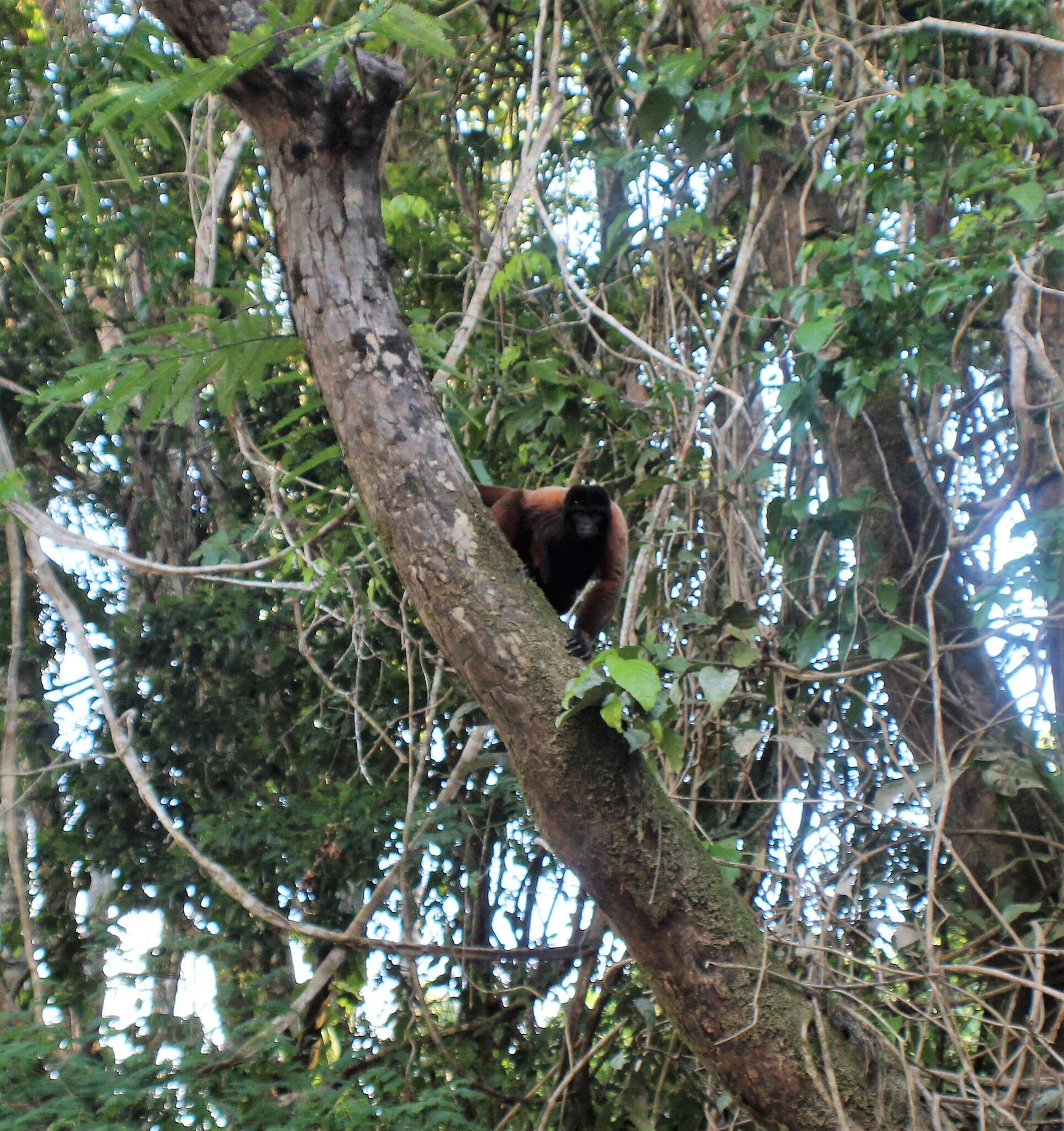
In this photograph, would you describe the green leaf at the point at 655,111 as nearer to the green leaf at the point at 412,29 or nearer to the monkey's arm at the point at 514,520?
the monkey's arm at the point at 514,520

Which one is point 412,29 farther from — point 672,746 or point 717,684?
point 717,684

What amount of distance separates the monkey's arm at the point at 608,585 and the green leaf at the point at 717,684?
985 millimetres

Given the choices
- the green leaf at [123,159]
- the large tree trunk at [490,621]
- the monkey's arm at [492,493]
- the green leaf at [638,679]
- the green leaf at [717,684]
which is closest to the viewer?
the green leaf at [638,679]

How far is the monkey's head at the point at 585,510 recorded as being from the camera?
4.90 m

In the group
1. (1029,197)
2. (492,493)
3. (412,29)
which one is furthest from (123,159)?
(1029,197)

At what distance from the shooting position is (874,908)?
437 cm

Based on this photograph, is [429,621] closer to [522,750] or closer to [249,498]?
[522,750]

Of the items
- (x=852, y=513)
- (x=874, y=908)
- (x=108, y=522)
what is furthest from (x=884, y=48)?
(x=108, y=522)

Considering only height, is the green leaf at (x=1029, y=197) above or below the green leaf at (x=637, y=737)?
above

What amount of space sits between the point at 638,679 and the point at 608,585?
2.29m

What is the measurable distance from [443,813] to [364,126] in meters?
3.12

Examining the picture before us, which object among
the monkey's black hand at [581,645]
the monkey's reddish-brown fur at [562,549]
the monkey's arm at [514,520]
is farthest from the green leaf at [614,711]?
the monkey's reddish-brown fur at [562,549]

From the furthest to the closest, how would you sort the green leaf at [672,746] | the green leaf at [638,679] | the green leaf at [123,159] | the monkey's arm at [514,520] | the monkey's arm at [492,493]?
A: the monkey's arm at [492,493], the monkey's arm at [514,520], the green leaf at [123,159], the green leaf at [672,746], the green leaf at [638,679]

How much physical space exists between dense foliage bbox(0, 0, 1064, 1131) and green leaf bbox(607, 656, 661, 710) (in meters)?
0.01
